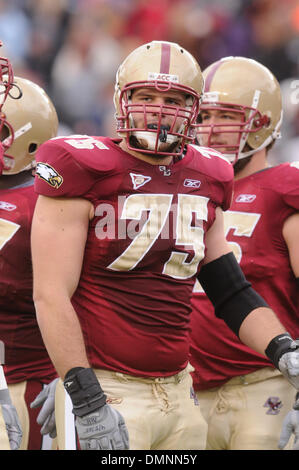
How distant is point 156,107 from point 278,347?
852 millimetres

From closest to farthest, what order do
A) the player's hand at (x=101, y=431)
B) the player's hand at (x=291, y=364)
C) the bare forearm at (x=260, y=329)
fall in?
the player's hand at (x=101, y=431), the player's hand at (x=291, y=364), the bare forearm at (x=260, y=329)

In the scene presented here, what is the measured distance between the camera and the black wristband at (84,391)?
7.54ft

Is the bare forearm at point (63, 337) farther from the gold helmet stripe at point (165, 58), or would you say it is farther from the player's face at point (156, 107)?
the gold helmet stripe at point (165, 58)

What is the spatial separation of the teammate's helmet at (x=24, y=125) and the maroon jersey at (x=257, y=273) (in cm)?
85

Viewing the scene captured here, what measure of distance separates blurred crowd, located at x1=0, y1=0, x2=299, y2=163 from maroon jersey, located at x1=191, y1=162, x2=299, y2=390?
14.5ft

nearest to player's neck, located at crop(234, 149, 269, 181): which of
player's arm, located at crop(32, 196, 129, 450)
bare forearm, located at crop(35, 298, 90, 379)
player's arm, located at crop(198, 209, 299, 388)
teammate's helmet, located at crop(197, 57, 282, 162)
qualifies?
teammate's helmet, located at crop(197, 57, 282, 162)

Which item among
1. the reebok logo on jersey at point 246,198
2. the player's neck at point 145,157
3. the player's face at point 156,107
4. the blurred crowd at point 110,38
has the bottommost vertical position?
the blurred crowd at point 110,38

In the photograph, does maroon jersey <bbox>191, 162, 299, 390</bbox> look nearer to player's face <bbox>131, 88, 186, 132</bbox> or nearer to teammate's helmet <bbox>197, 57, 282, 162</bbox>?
teammate's helmet <bbox>197, 57, 282, 162</bbox>

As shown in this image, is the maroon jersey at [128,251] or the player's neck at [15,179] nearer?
the maroon jersey at [128,251]

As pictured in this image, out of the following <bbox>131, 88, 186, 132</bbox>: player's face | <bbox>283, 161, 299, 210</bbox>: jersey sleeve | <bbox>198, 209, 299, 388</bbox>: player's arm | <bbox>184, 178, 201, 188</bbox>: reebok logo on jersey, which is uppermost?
<bbox>131, 88, 186, 132</bbox>: player's face

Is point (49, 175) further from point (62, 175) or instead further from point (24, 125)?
point (24, 125)

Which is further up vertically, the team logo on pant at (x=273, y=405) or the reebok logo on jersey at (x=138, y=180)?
the reebok logo on jersey at (x=138, y=180)

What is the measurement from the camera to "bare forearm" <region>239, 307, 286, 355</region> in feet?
9.04

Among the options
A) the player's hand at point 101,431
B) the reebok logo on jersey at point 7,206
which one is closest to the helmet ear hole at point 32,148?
the reebok logo on jersey at point 7,206
